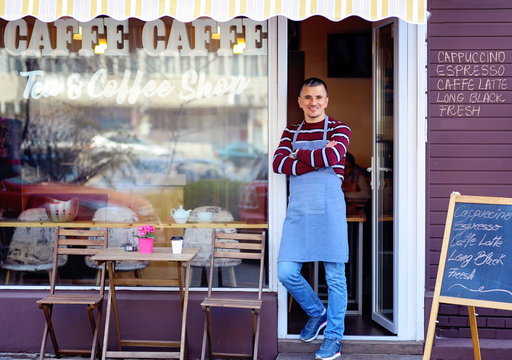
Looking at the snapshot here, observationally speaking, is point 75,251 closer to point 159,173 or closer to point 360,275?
point 159,173

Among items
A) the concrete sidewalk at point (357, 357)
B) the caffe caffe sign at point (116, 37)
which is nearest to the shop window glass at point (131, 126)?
the caffe caffe sign at point (116, 37)

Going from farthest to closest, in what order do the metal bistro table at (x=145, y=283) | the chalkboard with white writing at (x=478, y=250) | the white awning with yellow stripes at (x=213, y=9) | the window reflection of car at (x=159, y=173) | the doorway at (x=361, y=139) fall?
the window reflection of car at (x=159, y=173) < the doorway at (x=361, y=139) < the metal bistro table at (x=145, y=283) < the white awning with yellow stripes at (x=213, y=9) < the chalkboard with white writing at (x=478, y=250)

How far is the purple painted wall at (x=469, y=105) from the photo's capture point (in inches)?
207

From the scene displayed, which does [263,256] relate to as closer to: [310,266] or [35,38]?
[310,266]

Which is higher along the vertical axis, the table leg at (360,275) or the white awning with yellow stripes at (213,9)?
the white awning with yellow stripes at (213,9)

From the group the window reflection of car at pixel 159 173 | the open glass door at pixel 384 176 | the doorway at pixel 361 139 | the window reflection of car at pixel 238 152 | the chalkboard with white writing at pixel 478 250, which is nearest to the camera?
the chalkboard with white writing at pixel 478 250

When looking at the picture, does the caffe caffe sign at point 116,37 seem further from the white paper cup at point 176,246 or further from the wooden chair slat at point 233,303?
the wooden chair slat at point 233,303

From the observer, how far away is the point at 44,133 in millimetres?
6227

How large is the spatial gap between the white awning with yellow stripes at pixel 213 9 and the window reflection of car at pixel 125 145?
78.5 inches

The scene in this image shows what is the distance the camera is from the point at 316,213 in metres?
4.97

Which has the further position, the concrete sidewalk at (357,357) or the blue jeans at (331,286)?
the concrete sidewalk at (357,357)

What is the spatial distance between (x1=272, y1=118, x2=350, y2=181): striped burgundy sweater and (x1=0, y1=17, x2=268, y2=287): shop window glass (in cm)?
59

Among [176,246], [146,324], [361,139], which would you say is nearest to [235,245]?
[176,246]

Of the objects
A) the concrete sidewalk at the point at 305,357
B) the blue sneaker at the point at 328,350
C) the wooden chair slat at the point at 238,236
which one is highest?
the wooden chair slat at the point at 238,236
